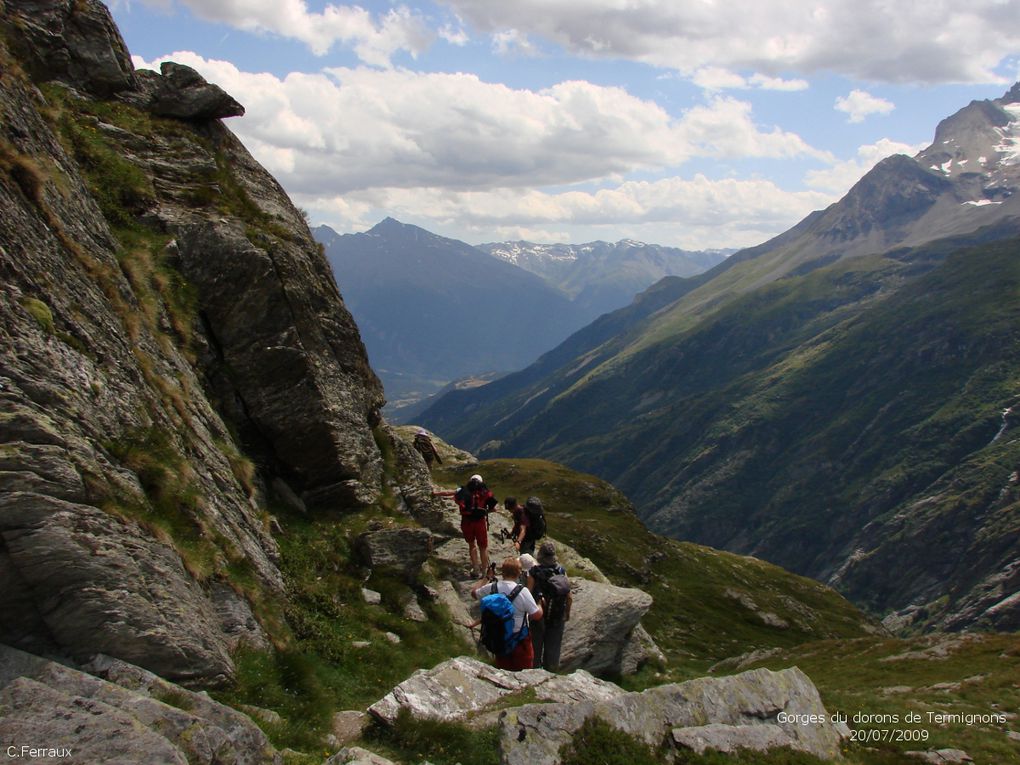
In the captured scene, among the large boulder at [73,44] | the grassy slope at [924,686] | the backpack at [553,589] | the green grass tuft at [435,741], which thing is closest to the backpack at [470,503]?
the backpack at [553,589]

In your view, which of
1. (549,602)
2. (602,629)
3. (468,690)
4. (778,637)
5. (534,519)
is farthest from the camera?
(778,637)

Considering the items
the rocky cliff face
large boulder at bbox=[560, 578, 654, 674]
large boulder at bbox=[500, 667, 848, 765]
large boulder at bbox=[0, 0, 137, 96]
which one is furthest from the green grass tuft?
large boulder at bbox=[0, 0, 137, 96]

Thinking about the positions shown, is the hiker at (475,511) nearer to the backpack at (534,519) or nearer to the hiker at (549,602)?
the backpack at (534,519)

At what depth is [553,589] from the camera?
1966cm

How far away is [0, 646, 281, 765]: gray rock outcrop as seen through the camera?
855 cm

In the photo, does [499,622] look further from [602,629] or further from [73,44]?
[73,44]

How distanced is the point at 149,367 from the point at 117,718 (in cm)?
1026

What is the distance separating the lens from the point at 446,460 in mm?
75938

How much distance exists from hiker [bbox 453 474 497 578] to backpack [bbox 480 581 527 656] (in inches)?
309

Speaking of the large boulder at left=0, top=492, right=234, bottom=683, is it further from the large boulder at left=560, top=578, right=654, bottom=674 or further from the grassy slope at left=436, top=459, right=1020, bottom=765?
the large boulder at left=560, top=578, right=654, bottom=674

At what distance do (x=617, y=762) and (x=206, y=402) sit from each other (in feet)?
52.1

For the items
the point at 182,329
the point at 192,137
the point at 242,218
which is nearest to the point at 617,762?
the point at 182,329

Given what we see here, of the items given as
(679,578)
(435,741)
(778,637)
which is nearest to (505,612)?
(435,741)

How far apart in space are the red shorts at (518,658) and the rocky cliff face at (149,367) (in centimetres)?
643
